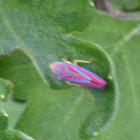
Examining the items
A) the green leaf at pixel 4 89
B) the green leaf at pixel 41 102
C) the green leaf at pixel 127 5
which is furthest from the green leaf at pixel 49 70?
the green leaf at pixel 127 5

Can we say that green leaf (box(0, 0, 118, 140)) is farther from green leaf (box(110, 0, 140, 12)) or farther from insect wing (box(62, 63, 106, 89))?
green leaf (box(110, 0, 140, 12))

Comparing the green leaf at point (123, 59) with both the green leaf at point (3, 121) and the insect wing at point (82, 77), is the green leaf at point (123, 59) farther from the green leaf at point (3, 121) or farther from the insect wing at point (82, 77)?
the green leaf at point (3, 121)

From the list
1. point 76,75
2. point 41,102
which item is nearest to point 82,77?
point 76,75

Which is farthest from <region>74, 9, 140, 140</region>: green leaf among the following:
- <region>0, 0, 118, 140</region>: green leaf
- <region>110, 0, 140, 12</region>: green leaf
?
<region>0, 0, 118, 140</region>: green leaf

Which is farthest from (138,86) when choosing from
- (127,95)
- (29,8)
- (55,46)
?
(29,8)

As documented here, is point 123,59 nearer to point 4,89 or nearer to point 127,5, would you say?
point 127,5
